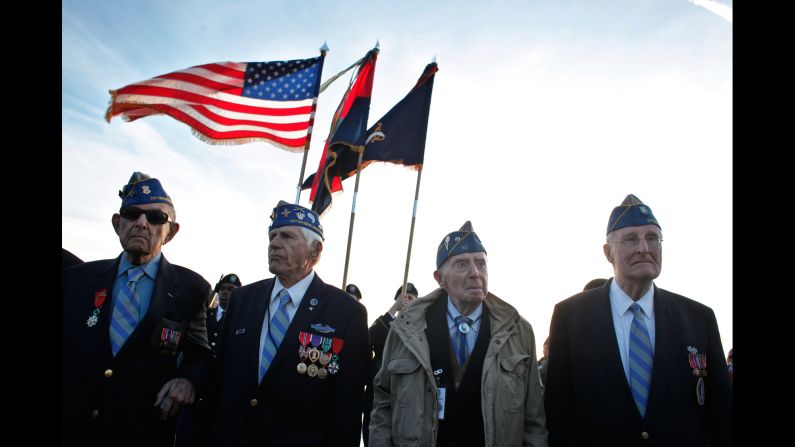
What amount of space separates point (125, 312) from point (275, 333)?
44.9 inches

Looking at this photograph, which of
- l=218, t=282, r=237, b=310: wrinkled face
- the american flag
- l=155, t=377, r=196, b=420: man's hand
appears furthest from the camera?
l=218, t=282, r=237, b=310: wrinkled face

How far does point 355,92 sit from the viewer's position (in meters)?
9.34

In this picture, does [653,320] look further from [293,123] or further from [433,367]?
[293,123]

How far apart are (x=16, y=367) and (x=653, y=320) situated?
3.92m

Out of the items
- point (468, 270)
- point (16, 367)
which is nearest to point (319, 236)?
point (468, 270)

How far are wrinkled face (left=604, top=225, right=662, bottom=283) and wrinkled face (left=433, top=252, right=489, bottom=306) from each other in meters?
1.11

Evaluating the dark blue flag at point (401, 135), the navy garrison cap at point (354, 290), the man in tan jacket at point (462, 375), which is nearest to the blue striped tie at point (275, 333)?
the man in tan jacket at point (462, 375)

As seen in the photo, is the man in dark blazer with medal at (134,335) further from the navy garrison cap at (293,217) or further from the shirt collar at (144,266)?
the navy garrison cap at (293,217)

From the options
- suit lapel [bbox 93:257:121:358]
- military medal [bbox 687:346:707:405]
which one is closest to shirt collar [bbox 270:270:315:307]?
suit lapel [bbox 93:257:121:358]

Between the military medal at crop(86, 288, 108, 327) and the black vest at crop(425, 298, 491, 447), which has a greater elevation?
the military medal at crop(86, 288, 108, 327)

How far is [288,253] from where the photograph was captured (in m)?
4.35

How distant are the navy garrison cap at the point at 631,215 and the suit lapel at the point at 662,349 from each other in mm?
570

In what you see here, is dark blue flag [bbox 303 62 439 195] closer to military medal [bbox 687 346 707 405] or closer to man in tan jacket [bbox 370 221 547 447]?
man in tan jacket [bbox 370 221 547 447]

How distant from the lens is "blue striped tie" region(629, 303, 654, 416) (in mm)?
3521
